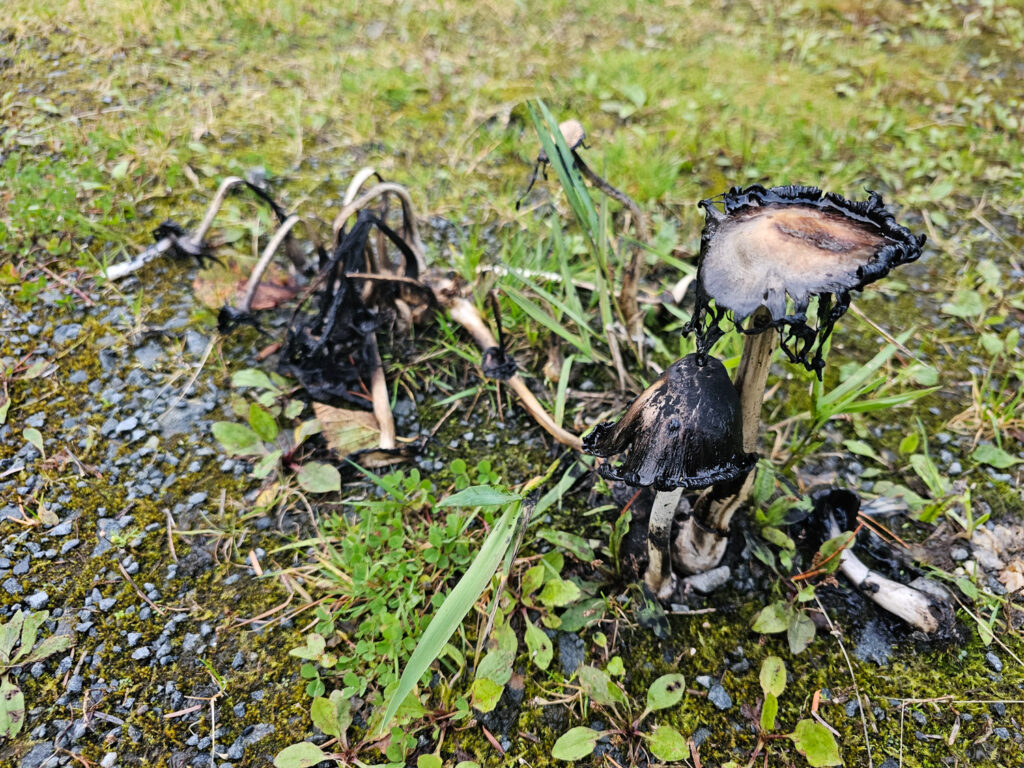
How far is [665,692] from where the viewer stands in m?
1.78

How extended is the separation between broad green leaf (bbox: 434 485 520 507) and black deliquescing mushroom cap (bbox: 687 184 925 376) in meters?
0.62

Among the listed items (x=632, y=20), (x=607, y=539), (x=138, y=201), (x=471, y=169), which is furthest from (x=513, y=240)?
(x=632, y=20)

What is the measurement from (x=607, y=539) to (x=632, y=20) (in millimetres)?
→ 4507

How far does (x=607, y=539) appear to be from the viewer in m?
2.11

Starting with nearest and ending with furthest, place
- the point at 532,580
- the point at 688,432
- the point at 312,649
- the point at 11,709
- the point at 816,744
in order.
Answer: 1. the point at 688,432
2. the point at 816,744
3. the point at 11,709
4. the point at 312,649
5. the point at 532,580

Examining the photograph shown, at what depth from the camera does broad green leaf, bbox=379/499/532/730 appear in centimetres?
149

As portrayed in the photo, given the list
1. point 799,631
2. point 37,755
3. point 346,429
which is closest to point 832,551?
point 799,631

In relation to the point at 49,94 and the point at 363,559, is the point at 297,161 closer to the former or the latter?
the point at 49,94

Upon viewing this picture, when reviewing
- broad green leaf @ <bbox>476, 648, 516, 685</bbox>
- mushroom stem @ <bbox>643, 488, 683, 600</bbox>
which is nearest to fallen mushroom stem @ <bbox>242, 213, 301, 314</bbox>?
broad green leaf @ <bbox>476, 648, 516, 685</bbox>

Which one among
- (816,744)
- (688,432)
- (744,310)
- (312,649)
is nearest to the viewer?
(744,310)

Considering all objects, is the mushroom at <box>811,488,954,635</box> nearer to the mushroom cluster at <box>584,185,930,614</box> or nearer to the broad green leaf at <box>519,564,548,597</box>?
the mushroom cluster at <box>584,185,930,614</box>

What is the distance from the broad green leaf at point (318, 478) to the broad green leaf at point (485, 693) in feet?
2.73

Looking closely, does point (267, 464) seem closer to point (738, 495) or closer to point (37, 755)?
point (37, 755)

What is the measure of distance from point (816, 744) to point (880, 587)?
518 mm
